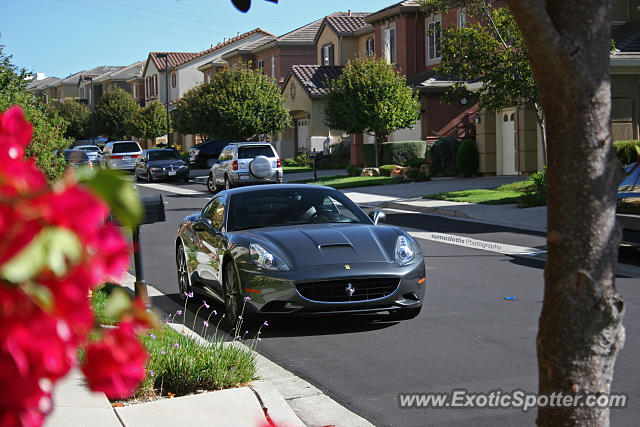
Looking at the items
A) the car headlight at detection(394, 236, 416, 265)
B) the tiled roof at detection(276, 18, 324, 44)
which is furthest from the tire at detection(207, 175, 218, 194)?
the tiled roof at detection(276, 18, 324, 44)

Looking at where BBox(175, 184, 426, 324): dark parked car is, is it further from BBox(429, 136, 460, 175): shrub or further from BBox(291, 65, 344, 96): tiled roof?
BBox(291, 65, 344, 96): tiled roof

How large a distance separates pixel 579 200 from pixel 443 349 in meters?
5.42

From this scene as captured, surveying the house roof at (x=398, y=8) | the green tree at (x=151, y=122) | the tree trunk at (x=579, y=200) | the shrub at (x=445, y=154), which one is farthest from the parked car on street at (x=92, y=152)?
the tree trunk at (x=579, y=200)

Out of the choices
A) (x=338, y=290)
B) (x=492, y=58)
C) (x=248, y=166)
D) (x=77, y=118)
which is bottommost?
(x=338, y=290)

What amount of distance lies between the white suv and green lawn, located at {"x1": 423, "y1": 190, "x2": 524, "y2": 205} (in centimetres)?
747

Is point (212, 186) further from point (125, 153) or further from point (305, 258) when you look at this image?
point (305, 258)

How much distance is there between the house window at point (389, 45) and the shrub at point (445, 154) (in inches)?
438

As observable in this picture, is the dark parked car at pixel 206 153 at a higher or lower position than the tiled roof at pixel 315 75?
lower

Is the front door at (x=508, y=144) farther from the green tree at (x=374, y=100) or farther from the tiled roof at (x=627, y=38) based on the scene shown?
the green tree at (x=374, y=100)

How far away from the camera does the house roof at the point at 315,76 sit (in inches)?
1966

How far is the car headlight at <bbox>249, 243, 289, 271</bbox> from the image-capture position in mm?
8609

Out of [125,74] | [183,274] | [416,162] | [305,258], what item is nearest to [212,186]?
[416,162]

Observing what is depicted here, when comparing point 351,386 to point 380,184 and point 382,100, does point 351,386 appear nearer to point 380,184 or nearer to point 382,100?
point 380,184

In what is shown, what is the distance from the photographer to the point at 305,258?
8.64m
